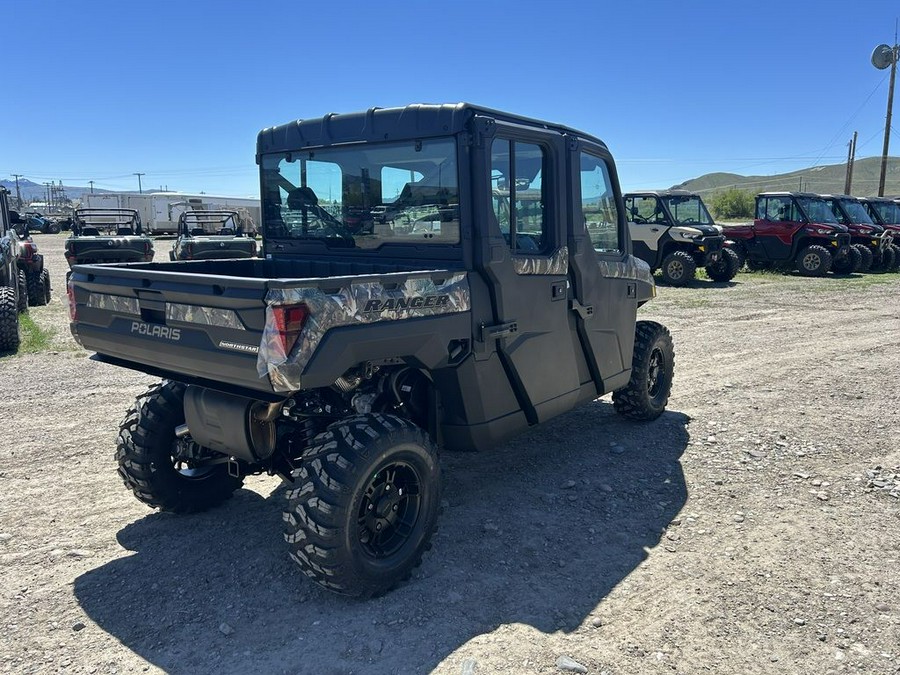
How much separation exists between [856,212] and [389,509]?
2146 cm

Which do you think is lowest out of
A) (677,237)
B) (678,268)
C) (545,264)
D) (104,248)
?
(678,268)

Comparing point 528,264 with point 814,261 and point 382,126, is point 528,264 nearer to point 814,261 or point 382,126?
point 382,126

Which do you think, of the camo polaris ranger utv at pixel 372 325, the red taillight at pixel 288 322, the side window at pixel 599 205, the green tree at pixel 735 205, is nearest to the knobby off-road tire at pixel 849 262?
the side window at pixel 599 205

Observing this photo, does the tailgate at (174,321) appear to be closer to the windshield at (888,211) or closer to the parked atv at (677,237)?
the parked atv at (677,237)

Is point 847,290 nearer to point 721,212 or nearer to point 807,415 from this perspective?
point 807,415

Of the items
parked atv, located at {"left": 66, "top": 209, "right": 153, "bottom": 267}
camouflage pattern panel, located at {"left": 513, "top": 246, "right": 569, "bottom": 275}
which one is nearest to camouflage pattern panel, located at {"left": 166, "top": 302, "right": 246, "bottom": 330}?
camouflage pattern panel, located at {"left": 513, "top": 246, "right": 569, "bottom": 275}

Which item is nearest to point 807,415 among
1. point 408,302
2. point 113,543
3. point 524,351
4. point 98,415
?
point 524,351

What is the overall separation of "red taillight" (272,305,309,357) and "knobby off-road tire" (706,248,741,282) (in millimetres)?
16060

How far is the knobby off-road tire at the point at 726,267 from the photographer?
17.4 metres

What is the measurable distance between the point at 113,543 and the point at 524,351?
261 centimetres

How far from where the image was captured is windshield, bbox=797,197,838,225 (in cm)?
1917

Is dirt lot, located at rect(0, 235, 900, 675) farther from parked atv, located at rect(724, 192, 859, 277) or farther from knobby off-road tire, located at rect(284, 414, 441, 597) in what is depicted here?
parked atv, located at rect(724, 192, 859, 277)

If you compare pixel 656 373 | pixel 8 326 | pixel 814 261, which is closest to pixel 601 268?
pixel 656 373

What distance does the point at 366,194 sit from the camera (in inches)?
171
